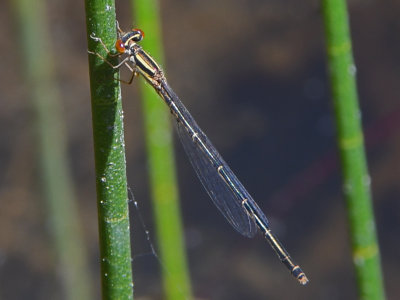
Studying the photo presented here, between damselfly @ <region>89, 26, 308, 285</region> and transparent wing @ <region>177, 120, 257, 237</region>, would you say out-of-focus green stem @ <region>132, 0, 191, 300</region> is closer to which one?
damselfly @ <region>89, 26, 308, 285</region>

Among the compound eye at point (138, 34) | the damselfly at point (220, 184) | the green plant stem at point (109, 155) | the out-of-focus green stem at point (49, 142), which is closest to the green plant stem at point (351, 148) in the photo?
the damselfly at point (220, 184)

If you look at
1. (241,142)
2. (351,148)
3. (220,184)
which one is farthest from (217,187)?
(241,142)

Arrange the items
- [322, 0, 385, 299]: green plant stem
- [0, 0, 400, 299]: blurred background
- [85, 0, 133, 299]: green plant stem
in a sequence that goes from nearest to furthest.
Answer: [85, 0, 133, 299]: green plant stem, [322, 0, 385, 299]: green plant stem, [0, 0, 400, 299]: blurred background

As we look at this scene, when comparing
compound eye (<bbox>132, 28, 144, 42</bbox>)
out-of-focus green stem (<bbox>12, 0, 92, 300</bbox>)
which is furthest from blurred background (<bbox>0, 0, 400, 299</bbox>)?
compound eye (<bbox>132, 28, 144, 42</bbox>)

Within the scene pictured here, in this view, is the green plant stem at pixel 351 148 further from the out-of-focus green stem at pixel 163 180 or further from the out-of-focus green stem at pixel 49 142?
the out-of-focus green stem at pixel 49 142

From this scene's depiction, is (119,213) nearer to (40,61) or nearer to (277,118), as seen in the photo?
(40,61)

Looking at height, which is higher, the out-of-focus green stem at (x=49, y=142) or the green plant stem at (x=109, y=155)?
the out-of-focus green stem at (x=49, y=142)

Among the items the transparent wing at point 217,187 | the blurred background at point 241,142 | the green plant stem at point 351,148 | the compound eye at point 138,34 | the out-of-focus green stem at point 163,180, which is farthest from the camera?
the blurred background at point 241,142
